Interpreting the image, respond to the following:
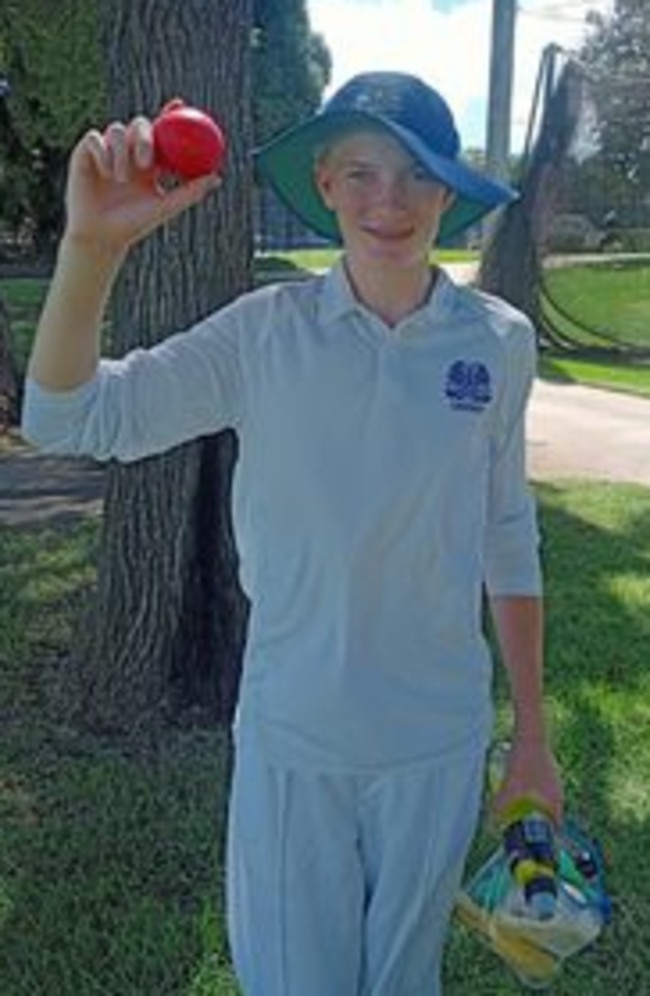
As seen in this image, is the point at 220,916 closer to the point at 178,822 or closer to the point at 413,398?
the point at 178,822

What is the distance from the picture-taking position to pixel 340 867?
186 centimetres

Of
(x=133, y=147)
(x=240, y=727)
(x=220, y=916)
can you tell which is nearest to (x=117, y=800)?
(x=220, y=916)

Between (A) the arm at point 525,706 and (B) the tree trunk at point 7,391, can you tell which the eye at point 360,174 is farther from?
(B) the tree trunk at point 7,391

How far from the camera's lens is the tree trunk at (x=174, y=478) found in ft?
12.7

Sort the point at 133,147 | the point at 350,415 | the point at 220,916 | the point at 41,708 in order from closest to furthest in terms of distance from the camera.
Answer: the point at 133,147 → the point at 350,415 → the point at 220,916 → the point at 41,708

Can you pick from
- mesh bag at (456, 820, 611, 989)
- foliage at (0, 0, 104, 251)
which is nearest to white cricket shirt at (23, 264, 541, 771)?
mesh bag at (456, 820, 611, 989)

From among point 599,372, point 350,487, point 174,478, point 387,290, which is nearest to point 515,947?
Answer: point 350,487

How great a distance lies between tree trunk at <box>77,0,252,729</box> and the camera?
12.7ft

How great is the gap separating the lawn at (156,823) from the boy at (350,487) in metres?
1.16

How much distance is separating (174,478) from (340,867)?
7.77 feet

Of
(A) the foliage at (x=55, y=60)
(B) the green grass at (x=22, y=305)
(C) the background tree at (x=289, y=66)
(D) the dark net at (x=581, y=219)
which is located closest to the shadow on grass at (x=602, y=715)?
(D) the dark net at (x=581, y=219)

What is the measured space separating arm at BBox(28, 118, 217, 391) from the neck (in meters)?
0.24

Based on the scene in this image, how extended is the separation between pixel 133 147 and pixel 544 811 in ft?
3.57

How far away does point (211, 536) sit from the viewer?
4.21 m
